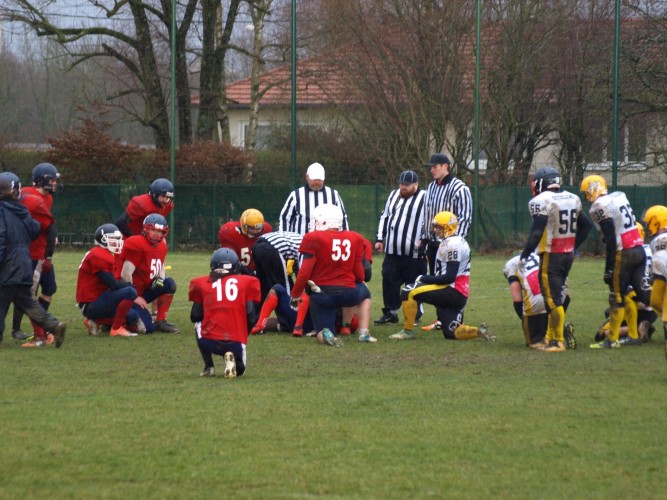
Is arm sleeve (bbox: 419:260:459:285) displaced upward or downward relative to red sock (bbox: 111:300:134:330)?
upward

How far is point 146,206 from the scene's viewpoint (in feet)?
38.6

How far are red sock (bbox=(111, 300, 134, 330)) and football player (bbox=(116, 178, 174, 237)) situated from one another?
1.26 meters

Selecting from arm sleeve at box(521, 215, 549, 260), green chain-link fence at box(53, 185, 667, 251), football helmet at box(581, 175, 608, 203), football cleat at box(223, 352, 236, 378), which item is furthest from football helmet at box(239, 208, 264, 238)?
green chain-link fence at box(53, 185, 667, 251)

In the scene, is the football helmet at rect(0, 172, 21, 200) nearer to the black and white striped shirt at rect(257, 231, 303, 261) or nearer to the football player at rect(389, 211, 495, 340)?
the black and white striped shirt at rect(257, 231, 303, 261)

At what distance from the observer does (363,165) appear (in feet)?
95.0

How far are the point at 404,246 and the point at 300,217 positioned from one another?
131cm

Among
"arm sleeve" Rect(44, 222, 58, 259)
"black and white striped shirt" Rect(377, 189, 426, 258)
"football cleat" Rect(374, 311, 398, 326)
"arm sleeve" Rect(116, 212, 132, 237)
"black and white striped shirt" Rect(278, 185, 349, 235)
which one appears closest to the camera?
"arm sleeve" Rect(44, 222, 58, 259)

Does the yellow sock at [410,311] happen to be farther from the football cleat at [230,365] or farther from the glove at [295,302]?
the football cleat at [230,365]

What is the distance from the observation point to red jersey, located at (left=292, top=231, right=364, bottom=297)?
1024cm

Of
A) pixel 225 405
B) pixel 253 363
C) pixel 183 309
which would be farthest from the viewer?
pixel 183 309

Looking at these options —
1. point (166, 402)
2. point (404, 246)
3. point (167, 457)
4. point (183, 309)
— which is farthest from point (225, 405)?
point (183, 309)

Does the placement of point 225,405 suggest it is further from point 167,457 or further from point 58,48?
point 58,48

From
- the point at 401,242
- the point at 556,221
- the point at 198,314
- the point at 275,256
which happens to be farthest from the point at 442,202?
the point at 198,314

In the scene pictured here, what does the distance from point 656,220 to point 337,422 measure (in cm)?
456
